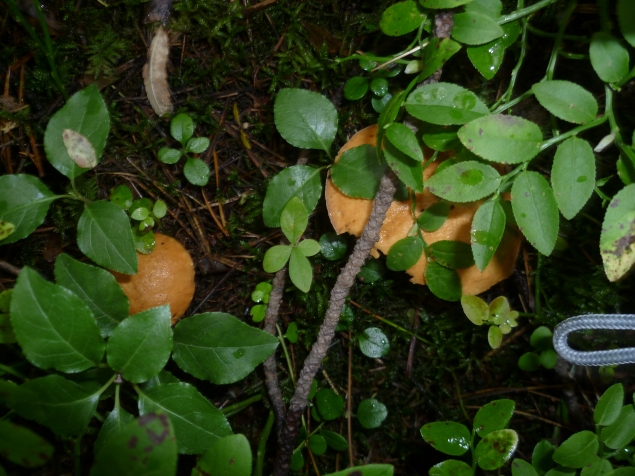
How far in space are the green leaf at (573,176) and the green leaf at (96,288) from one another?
1.72 m

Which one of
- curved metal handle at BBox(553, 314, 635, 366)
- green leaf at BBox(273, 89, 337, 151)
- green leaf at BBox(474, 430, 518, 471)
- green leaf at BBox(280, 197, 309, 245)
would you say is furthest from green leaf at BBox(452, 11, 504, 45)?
green leaf at BBox(474, 430, 518, 471)

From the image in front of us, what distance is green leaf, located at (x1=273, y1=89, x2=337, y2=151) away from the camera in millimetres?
2145

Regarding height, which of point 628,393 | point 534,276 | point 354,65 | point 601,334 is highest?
point 354,65

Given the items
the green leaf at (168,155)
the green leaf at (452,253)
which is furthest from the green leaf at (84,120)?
the green leaf at (452,253)

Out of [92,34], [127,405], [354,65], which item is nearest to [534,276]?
[354,65]

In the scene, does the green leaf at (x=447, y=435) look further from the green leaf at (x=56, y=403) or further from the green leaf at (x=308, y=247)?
the green leaf at (x=56, y=403)

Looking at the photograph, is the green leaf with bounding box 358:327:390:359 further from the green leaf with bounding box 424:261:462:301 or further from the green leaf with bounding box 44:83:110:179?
the green leaf with bounding box 44:83:110:179

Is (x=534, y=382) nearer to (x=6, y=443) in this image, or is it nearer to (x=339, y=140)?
(x=339, y=140)

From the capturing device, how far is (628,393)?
2.58 metres

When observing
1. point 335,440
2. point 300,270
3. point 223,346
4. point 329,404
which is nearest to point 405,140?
point 300,270

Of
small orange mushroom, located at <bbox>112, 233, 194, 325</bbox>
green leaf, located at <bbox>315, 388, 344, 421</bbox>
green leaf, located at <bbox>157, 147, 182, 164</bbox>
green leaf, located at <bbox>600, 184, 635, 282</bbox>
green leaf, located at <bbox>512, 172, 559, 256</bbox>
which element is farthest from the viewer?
green leaf, located at <bbox>315, 388, 344, 421</bbox>

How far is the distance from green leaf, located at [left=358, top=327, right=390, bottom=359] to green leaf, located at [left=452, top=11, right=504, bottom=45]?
168cm

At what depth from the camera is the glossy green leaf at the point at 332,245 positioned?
257cm

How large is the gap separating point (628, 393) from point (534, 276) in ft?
2.67
